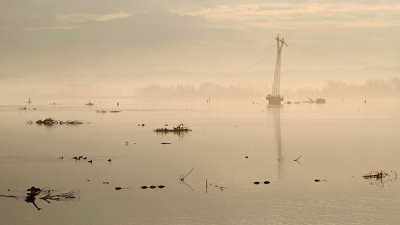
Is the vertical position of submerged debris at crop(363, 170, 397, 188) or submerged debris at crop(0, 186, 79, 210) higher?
submerged debris at crop(363, 170, 397, 188)

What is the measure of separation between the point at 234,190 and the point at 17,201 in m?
15.0

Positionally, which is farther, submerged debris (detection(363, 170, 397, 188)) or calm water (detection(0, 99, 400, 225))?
submerged debris (detection(363, 170, 397, 188))

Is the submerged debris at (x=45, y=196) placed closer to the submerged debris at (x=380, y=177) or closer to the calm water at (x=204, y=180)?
the calm water at (x=204, y=180)

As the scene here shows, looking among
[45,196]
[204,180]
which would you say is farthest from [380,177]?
[45,196]

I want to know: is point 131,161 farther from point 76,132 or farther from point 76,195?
point 76,132

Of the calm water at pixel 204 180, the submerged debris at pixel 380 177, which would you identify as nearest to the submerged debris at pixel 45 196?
the calm water at pixel 204 180

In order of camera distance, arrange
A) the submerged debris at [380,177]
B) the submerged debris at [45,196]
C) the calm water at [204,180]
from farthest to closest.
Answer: the submerged debris at [380,177] → the submerged debris at [45,196] → the calm water at [204,180]

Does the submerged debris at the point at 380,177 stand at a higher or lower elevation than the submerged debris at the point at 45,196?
higher

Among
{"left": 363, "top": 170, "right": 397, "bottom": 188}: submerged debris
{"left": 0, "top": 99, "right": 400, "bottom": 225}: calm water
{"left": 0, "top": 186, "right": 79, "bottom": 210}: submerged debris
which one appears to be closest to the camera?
{"left": 0, "top": 99, "right": 400, "bottom": 225}: calm water

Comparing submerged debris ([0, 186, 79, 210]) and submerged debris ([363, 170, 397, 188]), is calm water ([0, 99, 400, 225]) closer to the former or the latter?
submerged debris ([363, 170, 397, 188])

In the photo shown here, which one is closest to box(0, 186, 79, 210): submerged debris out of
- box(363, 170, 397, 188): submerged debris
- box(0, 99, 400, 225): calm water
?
box(0, 99, 400, 225): calm water

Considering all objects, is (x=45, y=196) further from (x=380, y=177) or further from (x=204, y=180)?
(x=380, y=177)

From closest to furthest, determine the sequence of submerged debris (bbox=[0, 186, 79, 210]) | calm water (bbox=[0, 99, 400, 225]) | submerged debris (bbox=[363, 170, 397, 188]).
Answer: calm water (bbox=[0, 99, 400, 225]) < submerged debris (bbox=[0, 186, 79, 210]) < submerged debris (bbox=[363, 170, 397, 188])

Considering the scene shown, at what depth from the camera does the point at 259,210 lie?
37.0 meters
